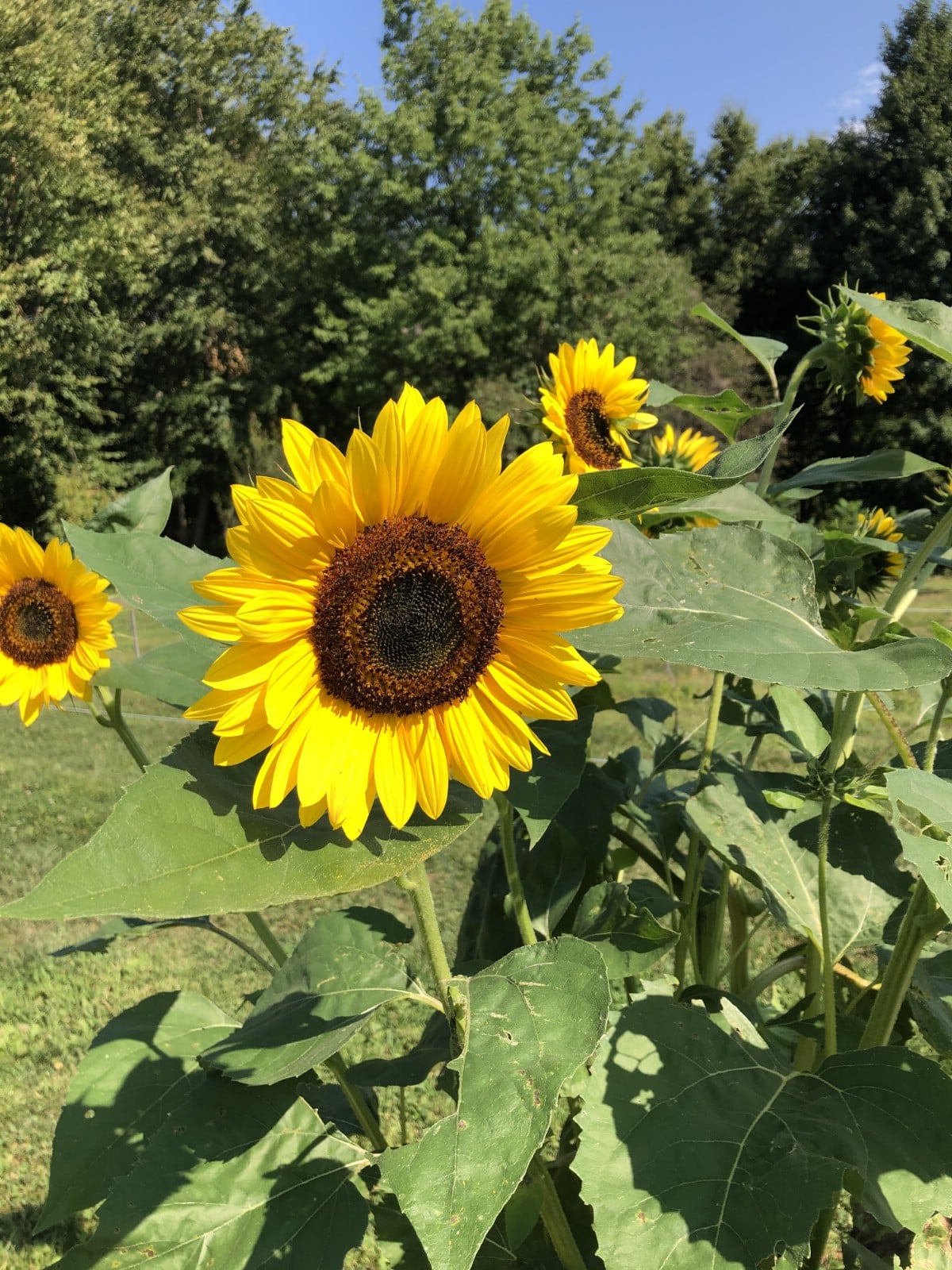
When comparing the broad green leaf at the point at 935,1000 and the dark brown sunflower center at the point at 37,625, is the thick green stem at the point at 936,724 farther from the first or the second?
the dark brown sunflower center at the point at 37,625

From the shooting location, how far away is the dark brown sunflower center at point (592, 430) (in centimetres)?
161

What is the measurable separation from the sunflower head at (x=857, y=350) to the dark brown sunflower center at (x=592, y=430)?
354 millimetres

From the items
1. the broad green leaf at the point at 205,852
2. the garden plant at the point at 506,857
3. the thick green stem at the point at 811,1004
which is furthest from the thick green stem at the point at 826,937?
the broad green leaf at the point at 205,852

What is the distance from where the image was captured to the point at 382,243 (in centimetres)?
1867

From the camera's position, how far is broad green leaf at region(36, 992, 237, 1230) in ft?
3.55

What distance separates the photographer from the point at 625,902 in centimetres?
103

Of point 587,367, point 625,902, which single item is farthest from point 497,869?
point 587,367

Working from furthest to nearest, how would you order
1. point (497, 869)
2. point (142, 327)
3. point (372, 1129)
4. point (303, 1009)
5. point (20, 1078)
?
point (142, 327) → point (20, 1078) → point (497, 869) → point (372, 1129) → point (303, 1009)

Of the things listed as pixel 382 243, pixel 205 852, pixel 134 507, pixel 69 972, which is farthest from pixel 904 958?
pixel 382 243

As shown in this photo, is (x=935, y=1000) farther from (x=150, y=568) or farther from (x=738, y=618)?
(x=150, y=568)

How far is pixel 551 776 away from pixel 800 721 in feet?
1.30

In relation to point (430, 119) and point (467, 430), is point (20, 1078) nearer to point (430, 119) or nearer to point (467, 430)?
point (467, 430)

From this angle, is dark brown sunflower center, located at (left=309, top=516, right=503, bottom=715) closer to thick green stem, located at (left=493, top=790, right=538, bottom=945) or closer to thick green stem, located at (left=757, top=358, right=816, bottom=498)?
thick green stem, located at (left=493, top=790, right=538, bottom=945)

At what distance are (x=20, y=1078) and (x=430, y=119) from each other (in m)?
19.7
